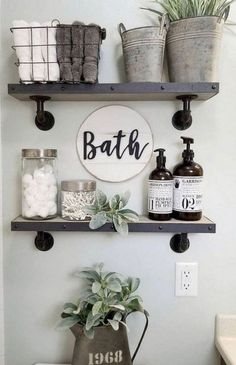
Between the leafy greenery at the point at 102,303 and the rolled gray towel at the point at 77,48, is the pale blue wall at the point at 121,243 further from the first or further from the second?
the rolled gray towel at the point at 77,48

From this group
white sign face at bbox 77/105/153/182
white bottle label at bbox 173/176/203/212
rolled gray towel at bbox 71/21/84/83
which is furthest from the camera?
white sign face at bbox 77/105/153/182

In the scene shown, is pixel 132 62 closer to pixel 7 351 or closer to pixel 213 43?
pixel 213 43

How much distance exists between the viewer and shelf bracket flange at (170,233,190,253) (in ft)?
3.81

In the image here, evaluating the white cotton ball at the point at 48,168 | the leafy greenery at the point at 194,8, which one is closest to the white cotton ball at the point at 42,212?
the white cotton ball at the point at 48,168

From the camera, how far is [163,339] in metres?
1.19

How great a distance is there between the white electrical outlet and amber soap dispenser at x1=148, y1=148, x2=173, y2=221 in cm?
22

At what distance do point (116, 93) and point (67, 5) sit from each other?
0.40m

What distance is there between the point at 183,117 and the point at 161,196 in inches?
11.4

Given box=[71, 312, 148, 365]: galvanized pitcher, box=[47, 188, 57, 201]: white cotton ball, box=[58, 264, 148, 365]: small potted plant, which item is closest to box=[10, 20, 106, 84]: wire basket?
box=[47, 188, 57, 201]: white cotton ball

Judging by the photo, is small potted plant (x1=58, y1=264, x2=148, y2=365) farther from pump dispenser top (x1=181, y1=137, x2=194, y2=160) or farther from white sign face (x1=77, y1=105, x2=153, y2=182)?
pump dispenser top (x1=181, y1=137, x2=194, y2=160)

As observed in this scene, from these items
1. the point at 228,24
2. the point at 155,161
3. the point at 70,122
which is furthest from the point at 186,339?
the point at 228,24

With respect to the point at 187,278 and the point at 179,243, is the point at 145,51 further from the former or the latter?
the point at 187,278


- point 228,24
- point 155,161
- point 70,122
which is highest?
point 228,24

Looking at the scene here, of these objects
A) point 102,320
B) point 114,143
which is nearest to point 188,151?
point 114,143
